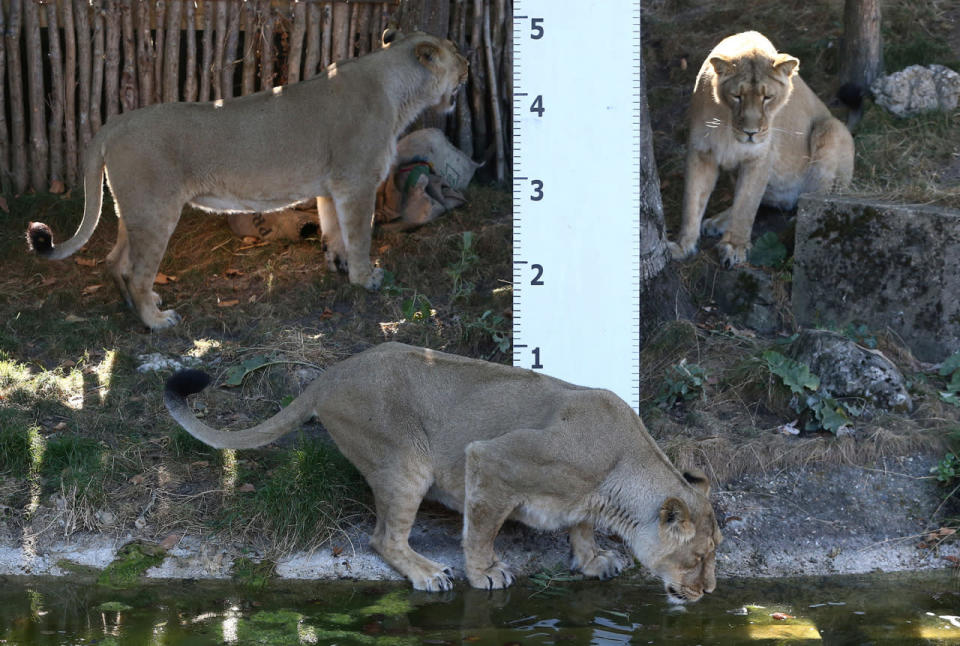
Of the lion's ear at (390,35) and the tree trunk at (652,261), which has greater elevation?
the lion's ear at (390,35)

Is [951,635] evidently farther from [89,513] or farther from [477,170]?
[477,170]

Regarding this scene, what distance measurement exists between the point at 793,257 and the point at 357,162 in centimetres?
352

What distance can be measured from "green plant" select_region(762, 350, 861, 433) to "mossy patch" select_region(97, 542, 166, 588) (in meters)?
4.00

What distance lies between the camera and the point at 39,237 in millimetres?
8461

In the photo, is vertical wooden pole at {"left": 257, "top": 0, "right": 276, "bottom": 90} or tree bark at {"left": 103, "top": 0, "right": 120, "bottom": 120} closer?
tree bark at {"left": 103, "top": 0, "right": 120, "bottom": 120}

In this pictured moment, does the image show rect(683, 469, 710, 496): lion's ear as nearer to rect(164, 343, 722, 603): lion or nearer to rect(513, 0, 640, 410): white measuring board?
rect(164, 343, 722, 603): lion

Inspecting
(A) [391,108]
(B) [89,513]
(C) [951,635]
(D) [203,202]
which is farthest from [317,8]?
(C) [951,635]

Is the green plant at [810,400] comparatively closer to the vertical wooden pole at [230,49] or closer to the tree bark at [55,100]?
the vertical wooden pole at [230,49]

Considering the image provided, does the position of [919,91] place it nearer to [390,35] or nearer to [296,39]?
[390,35]

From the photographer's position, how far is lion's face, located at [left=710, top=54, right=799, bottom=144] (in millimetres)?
8727

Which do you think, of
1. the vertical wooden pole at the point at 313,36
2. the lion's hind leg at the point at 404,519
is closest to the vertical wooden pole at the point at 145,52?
the vertical wooden pole at the point at 313,36

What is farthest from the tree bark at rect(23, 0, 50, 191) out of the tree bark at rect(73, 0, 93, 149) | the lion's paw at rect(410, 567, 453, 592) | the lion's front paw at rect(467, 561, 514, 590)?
the lion's front paw at rect(467, 561, 514, 590)

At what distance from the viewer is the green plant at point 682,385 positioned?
7.73 meters

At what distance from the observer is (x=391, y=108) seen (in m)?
9.59
